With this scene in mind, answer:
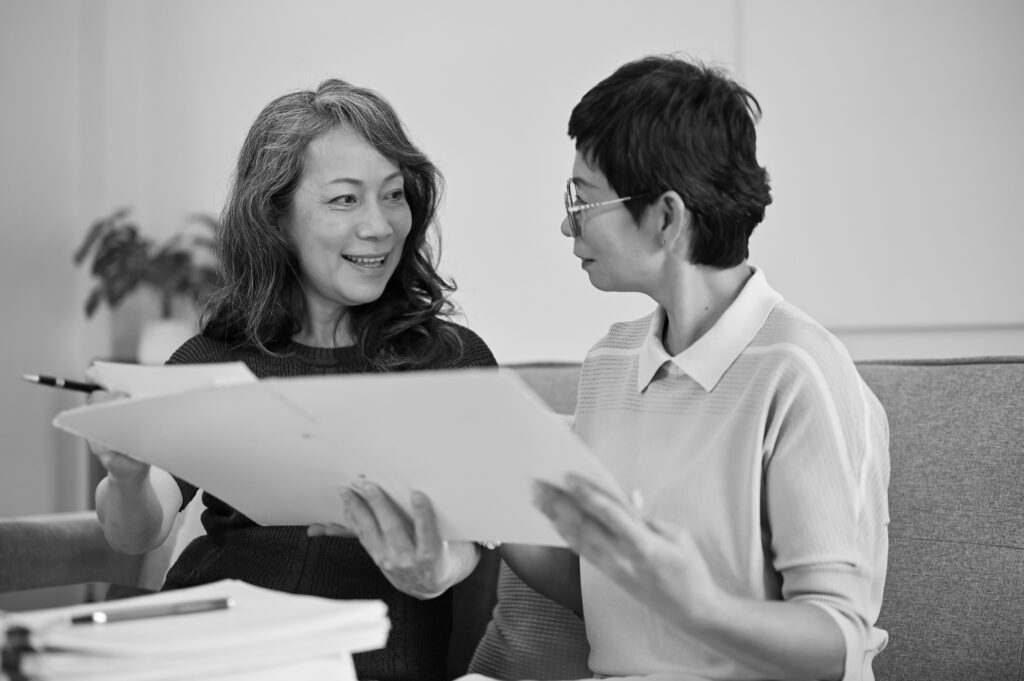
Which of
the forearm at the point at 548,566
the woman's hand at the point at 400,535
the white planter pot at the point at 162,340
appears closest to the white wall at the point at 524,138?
the white planter pot at the point at 162,340

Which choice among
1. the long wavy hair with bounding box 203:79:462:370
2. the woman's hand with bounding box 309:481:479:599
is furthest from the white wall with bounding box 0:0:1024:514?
the woman's hand with bounding box 309:481:479:599

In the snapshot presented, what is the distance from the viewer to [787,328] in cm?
116

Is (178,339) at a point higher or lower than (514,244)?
lower

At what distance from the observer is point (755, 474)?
1101mm

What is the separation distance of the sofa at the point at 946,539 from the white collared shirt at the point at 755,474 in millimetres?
258

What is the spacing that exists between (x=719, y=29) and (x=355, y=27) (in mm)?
1382

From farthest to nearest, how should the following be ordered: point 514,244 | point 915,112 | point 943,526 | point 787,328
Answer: point 514,244 < point 915,112 < point 943,526 < point 787,328

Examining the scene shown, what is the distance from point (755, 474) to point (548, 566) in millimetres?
354

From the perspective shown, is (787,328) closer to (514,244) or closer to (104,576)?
(104,576)

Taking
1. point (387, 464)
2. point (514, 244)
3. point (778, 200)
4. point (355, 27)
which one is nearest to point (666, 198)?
point (387, 464)

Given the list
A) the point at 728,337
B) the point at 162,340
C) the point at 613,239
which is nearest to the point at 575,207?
the point at 613,239

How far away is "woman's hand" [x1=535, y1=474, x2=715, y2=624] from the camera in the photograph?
84 cm

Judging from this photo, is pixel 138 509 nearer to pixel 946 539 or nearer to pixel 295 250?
pixel 295 250

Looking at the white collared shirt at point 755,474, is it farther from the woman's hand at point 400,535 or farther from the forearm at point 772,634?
the woman's hand at point 400,535
